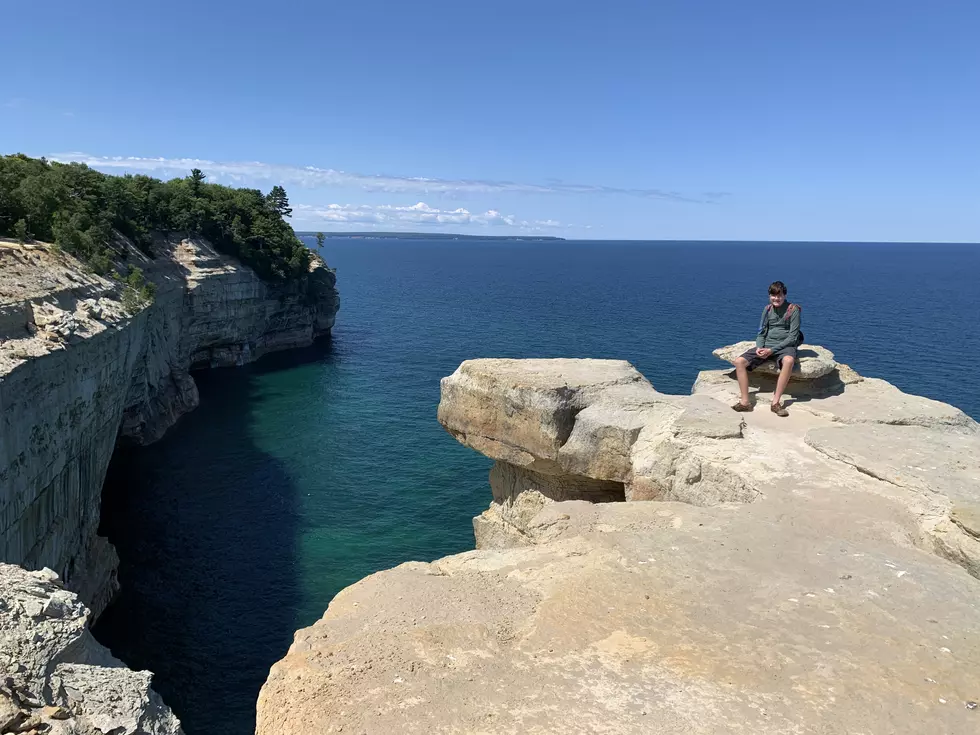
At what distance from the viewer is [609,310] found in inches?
3573

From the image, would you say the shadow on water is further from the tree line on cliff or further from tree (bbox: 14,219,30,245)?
tree (bbox: 14,219,30,245)

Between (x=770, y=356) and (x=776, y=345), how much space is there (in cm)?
31

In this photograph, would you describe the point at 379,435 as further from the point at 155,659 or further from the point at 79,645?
the point at 79,645

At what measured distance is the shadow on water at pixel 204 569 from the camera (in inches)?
866

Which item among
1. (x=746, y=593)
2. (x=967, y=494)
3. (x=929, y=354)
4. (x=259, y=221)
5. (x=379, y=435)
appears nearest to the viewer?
(x=746, y=593)

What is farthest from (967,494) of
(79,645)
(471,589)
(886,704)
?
Answer: (79,645)

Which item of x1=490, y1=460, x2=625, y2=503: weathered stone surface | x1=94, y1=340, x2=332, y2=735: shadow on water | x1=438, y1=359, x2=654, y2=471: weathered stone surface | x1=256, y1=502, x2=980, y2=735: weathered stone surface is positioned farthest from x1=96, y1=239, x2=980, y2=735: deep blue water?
x1=256, y1=502, x2=980, y2=735: weathered stone surface

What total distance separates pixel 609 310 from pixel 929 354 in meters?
39.7

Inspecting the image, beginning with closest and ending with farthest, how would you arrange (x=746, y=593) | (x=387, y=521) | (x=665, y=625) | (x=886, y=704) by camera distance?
(x=886, y=704), (x=665, y=625), (x=746, y=593), (x=387, y=521)

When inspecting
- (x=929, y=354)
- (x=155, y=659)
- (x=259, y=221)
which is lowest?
(x=155, y=659)

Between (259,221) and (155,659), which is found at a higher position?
(259,221)

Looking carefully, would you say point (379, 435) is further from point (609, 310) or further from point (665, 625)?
point (609, 310)

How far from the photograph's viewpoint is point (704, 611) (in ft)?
26.8

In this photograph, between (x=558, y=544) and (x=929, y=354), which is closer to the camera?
(x=558, y=544)
